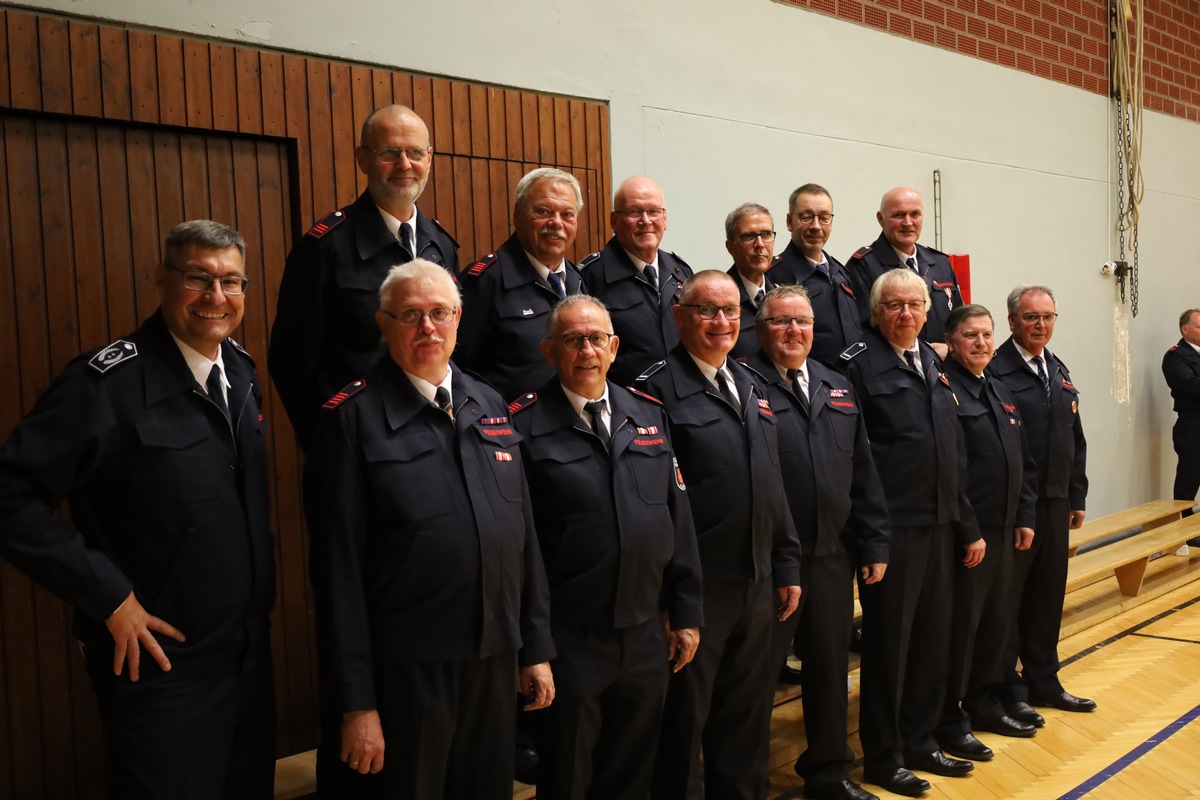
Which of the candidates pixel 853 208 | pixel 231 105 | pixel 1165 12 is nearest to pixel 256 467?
pixel 231 105

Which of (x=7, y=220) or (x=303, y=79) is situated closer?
(x=7, y=220)

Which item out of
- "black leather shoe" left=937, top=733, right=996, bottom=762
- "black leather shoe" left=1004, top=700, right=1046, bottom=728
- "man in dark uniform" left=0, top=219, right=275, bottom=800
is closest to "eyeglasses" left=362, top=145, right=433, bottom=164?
"man in dark uniform" left=0, top=219, right=275, bottom=800

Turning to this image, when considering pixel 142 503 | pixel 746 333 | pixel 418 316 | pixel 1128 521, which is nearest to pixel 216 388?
pixel 142 503

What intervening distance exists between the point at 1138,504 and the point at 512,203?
6.55m

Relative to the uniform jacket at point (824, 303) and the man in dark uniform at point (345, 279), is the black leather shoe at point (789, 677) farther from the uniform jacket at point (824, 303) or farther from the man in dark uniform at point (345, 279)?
the man in dark uniform at point (345, 279)

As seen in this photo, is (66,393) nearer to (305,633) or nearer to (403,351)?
(403,351)

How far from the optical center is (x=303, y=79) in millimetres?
4027

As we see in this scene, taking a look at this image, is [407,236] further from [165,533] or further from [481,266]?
[165,533]

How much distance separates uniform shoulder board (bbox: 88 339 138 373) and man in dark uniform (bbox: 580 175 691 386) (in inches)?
68.5

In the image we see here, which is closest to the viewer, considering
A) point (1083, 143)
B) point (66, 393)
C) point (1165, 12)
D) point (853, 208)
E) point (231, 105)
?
point (66, 393)

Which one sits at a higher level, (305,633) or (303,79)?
(303,79)

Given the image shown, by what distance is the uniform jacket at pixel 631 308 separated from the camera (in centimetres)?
383

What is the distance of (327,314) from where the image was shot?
319cm

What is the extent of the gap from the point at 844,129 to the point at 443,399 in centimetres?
442
